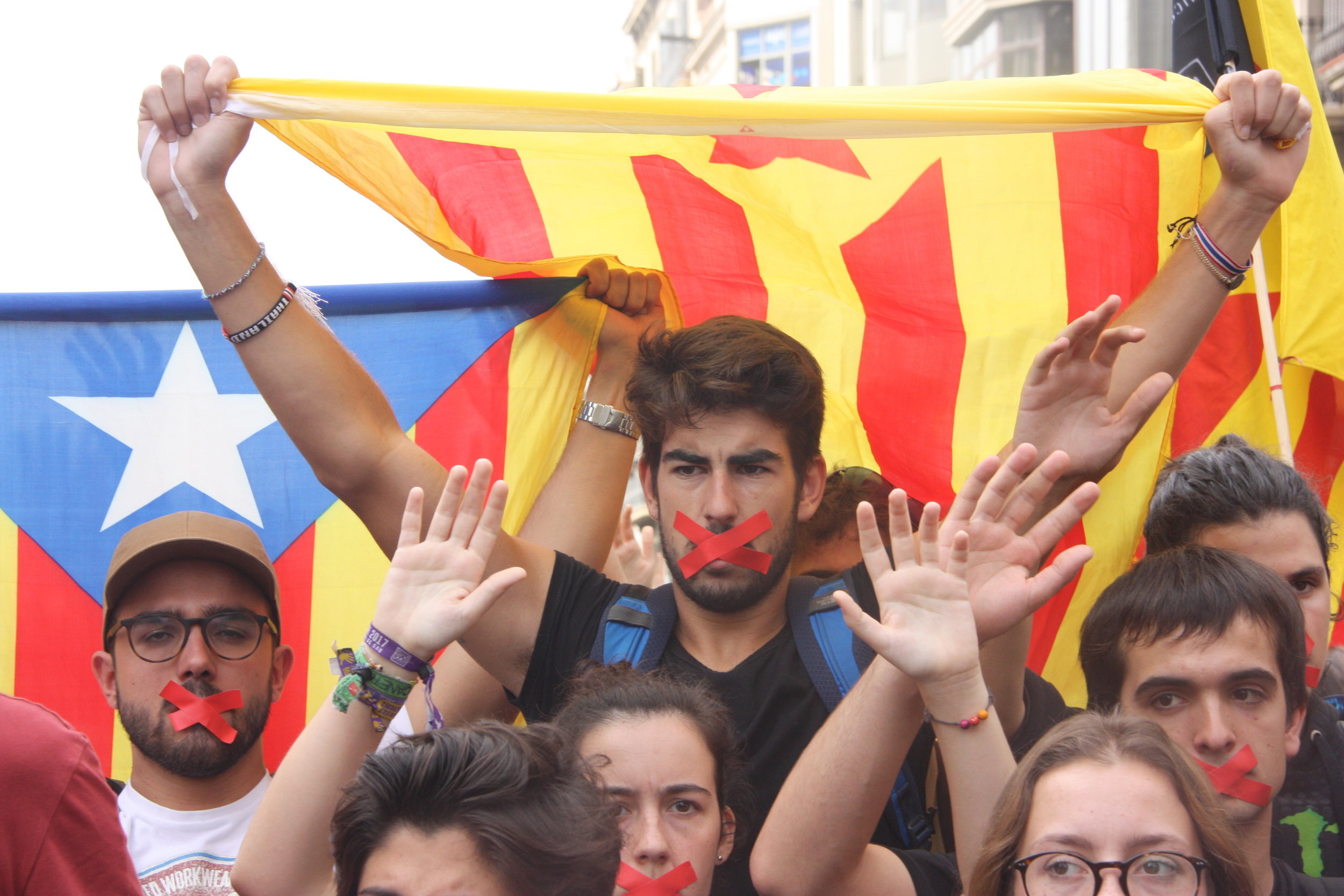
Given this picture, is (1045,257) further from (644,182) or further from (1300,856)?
(1300,856)

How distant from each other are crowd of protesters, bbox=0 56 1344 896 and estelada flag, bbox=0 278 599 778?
0.74ft

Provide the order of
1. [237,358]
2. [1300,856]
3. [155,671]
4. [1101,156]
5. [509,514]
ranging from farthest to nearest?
1. [237,358]
2. [509,514]
3. [1101,156]
4. [155,671]
5. [1300,856]

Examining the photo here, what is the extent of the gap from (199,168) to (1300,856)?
2519mm

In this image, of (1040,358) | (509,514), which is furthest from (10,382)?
(1040,358)

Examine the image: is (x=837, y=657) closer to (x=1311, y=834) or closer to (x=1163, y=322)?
(x=1311, y=834)

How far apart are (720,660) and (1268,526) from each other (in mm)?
1215

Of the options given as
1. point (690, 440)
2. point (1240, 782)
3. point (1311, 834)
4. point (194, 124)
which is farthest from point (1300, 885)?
point (194, 124)

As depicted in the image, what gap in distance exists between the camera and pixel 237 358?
11.1 feet

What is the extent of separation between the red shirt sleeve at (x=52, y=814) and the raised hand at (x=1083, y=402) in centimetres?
178

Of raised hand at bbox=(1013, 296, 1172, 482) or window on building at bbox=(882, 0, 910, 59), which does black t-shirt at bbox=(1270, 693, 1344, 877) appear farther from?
window on building at bbox=(882, 0, 910, 59)

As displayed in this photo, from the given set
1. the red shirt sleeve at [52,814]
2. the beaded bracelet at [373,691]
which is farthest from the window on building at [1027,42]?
the red shirt sleeve at [52,814]

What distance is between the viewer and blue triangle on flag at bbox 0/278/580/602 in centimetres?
325

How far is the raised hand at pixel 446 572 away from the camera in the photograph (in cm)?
207

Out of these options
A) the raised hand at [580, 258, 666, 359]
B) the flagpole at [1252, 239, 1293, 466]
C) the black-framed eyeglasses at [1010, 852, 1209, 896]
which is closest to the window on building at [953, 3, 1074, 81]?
the flagpole at [1252, 239, 1293, 466]
